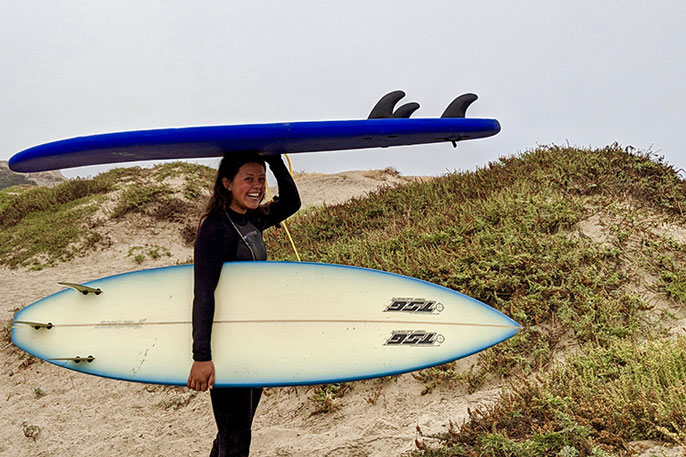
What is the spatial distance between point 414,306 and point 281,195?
116cm

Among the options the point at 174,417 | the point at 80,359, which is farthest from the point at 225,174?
the point at 174,417

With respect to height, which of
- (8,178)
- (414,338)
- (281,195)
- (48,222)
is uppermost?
(281,195)

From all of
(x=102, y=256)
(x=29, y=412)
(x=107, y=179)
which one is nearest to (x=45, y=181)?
(x=107, y=179)

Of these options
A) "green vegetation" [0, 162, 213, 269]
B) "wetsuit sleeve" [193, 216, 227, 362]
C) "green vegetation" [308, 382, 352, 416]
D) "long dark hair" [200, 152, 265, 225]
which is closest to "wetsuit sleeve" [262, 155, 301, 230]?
"long dark hair" [200, 152, 265, 225]

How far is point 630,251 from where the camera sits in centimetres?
594

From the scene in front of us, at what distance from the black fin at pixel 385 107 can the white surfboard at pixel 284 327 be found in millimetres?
1026

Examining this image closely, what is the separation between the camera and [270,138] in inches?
119

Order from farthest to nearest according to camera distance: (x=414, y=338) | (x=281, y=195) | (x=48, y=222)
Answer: (x=48, y=222) < (x=281, y=195) < (x=414, y=338)

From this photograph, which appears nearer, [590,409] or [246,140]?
[246,140]

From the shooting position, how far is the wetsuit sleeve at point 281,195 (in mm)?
3479

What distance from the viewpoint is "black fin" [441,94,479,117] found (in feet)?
11.6

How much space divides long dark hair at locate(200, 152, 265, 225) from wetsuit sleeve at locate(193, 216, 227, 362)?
0.69 feet

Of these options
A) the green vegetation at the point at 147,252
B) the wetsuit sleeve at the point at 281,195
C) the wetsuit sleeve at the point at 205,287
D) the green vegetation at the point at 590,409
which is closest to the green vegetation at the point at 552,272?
the green vegetation at the point at 590,409

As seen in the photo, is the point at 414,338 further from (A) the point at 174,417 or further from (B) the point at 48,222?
(B) the point at 48,222
